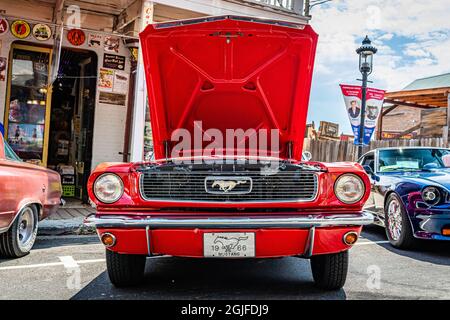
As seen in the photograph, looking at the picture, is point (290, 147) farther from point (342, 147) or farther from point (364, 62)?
point (342, 147)

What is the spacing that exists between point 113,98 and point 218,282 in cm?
608

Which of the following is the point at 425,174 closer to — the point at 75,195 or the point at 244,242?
the point at 244,242

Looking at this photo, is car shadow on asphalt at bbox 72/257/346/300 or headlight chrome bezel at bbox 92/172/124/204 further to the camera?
car shadow on asphalt at bbox 72/257/346/300

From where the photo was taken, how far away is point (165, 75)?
14.3 feet

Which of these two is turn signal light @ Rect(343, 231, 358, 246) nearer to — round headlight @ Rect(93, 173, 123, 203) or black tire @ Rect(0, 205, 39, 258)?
round headlight @ Rect(93, 173, 123, 203)

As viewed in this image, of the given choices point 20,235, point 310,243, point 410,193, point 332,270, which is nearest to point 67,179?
point 20,235

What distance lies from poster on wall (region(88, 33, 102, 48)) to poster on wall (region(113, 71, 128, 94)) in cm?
63

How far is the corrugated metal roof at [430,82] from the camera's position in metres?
16.7

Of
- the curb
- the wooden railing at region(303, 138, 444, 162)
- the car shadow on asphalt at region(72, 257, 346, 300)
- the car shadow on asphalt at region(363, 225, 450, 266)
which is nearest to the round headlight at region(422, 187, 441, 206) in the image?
the car shadow on asphalt at region(363, 225, 450, 266)

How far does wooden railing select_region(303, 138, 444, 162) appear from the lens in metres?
11.1

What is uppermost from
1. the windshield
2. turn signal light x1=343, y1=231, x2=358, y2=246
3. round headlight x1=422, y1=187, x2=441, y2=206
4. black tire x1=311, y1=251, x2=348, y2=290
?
the windshield

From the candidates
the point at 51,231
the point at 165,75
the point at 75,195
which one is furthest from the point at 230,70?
the point at 75,195

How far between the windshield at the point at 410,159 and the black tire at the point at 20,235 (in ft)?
15.1
